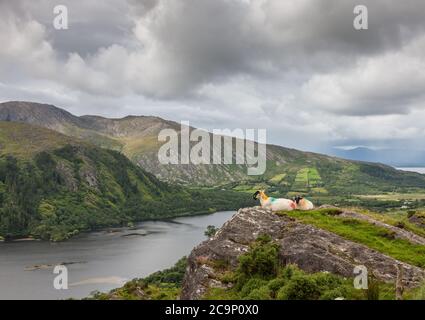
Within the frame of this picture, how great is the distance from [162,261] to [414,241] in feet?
498

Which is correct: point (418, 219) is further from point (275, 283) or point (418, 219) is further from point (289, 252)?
point (275, 283)

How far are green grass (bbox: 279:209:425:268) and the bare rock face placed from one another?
728mm

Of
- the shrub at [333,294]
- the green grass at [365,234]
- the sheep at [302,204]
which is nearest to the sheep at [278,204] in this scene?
the sheep at [302,204]

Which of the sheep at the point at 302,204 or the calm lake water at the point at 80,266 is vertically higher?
the sheep at the point at 302,204

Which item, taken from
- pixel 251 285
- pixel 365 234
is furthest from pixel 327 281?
pixel 365 234

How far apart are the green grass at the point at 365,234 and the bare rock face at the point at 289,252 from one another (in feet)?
2.39

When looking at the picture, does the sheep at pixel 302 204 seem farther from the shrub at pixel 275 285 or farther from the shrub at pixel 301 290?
the shrub at pixel 301 290

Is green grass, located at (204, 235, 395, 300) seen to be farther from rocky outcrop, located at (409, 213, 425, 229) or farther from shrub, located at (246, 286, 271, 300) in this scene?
rocky outcrop, located at (409, 213, 425, 229)

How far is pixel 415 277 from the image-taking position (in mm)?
20375

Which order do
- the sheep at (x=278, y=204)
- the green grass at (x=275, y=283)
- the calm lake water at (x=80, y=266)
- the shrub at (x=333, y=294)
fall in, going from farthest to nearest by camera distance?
the calm lake water at (x=80, y=266) → the sheep at (x=278, y=204) → the green grass at (x=275, y=283) → the shrub at (x=333, y=294)

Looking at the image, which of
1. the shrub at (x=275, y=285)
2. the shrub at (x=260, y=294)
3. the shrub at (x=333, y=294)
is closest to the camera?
the shrub at (x=333, y=294)

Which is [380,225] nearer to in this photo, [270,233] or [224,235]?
[270,233]

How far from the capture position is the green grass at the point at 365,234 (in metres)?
23.2
